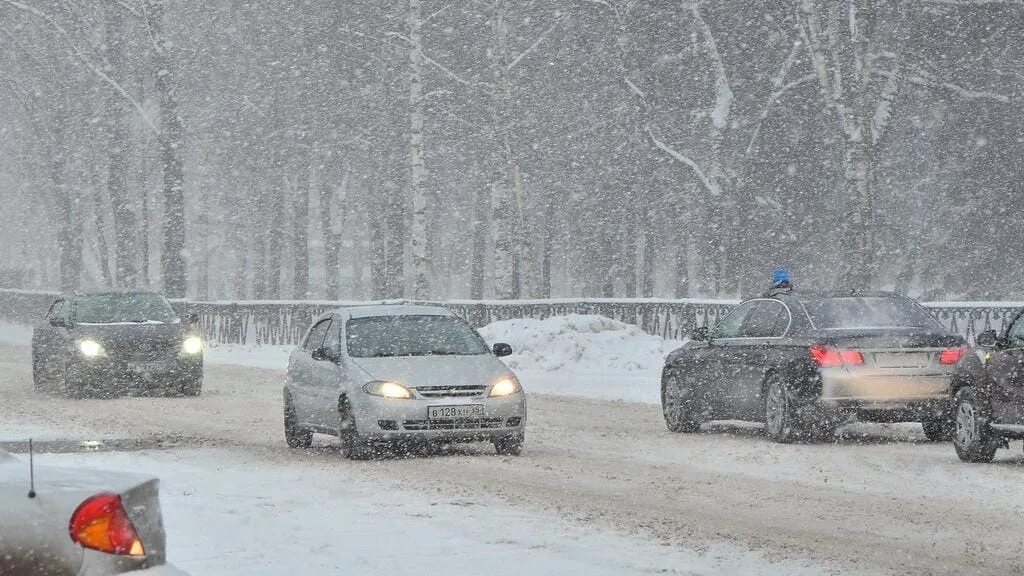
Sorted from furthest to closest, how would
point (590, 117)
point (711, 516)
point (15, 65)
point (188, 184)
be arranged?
1. point (188, 184)
2. point (15, 65)
3. point (590, 117)
4. point (711, 516)

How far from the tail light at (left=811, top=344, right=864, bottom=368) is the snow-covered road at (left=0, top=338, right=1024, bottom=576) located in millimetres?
768

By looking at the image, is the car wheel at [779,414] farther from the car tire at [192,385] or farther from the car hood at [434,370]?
the car tire at [192,385]

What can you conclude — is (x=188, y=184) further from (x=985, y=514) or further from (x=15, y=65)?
(x=985, y=514)

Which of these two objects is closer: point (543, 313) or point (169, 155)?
point (543, 313)

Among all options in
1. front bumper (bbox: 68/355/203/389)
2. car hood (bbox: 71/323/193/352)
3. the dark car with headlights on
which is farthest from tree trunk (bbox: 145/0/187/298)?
front bumper (bbox: 68/355/203/389)

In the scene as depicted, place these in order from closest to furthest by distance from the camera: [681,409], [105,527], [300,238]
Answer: [105,527], [681,409], [300,238]

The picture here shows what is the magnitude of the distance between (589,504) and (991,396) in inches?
162

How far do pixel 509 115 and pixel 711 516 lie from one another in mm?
29663

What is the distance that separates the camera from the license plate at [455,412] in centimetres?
1499

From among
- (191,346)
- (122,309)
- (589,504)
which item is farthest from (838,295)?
(122,309)

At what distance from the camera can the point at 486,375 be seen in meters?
15.4

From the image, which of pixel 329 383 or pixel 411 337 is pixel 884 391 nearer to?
pixel 411 337

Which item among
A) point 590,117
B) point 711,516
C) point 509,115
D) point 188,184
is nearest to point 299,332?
point 509,115

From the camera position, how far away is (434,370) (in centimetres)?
1535
